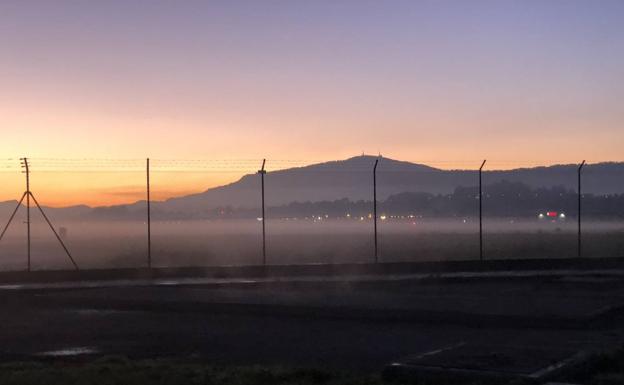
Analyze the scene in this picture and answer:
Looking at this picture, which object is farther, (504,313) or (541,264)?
(541,264)

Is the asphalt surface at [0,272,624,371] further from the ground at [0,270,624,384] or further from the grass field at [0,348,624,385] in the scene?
the grass field at [0,348,624,385]

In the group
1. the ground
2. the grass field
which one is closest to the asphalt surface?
the ground

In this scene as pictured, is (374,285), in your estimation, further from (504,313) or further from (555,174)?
(555,174)

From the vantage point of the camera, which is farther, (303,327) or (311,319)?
(311,319)

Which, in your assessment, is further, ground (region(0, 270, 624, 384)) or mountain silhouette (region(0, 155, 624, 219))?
mountain silhouette (region(0, 155, 624, 219))

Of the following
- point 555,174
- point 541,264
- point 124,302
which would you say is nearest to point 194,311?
point 124,302

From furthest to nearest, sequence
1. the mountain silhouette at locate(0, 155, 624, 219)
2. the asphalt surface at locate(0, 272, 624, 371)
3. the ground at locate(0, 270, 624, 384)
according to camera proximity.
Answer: the mountain silhouette at locate(0, 155, 624, 219)
the asphalt surface at locate(0, 272, 624, 371)
the ground at locate(0, 270, 624, 384)

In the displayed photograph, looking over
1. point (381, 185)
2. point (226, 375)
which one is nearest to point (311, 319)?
point (226, 375)

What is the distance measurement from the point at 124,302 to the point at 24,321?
316 centimetres

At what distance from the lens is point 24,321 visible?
18062mm

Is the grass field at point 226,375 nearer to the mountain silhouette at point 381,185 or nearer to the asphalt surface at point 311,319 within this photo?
the asphalt surface at point 311,319

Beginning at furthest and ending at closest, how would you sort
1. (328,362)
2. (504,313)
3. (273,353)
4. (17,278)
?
(17,278), (504,313), (273,353), (328,362)

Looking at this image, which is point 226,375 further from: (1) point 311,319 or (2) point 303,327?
(1) point 311,319

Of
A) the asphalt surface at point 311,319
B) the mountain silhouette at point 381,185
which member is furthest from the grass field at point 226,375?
the mountain silhouette at point 381,185
